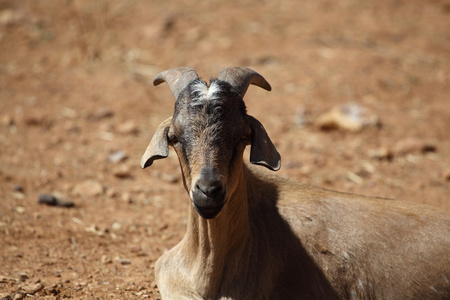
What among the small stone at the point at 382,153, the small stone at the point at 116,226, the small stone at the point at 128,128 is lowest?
the small stone at the point at 382,153

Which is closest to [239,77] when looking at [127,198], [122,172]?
[127,198]

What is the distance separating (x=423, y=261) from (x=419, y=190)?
3.00 meters

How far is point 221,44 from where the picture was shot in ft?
39.1

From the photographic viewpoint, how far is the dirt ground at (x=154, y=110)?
6105 mm

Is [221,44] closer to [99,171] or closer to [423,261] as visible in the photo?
[99,171]

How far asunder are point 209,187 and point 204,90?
2.52ft

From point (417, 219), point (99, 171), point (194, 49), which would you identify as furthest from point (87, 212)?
point (194, 49)

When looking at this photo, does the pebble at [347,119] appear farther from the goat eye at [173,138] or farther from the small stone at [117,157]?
the goat eye at [173,138]

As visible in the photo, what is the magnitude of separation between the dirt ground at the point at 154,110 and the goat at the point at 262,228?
858mm

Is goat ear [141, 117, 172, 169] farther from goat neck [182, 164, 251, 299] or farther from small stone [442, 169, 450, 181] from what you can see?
small stone [442, 169, 450, 181]

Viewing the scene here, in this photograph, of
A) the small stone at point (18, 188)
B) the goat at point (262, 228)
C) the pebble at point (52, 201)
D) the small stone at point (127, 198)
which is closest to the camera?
the goat at point (262, 228)

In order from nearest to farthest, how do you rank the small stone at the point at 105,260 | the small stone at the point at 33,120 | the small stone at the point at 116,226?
1. the small stone at the point at 105,260
2. the small stone at the point at 116,226
3. the small stone at the point at 33,120

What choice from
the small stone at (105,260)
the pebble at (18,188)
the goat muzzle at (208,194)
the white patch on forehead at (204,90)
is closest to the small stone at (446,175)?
the small stone at (105,260)

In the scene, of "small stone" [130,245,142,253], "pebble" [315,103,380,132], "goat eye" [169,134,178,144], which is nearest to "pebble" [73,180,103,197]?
"small stone" [130,245,142,253]
